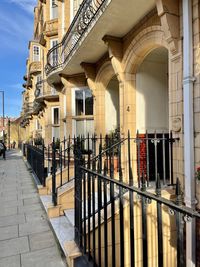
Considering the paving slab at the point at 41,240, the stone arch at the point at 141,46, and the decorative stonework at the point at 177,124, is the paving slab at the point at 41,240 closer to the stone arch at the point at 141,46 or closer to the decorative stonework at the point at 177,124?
the decorative stonework at the point at 177,124

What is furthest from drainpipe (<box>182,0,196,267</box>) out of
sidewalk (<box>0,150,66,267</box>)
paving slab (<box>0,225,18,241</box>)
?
paving slab (<box>0,225,18,241</box>)

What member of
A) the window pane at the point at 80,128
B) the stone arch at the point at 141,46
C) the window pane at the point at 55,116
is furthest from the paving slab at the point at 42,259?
the window pane at the point at 55,116

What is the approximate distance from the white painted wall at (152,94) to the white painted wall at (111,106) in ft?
6.85

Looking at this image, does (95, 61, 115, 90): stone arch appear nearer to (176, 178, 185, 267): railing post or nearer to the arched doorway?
the arched doorway

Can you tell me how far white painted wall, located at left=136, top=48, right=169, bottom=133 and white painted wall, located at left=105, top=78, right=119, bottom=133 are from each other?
6.85 ft

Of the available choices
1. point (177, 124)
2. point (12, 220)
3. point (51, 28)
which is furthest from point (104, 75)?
point (51, 28)

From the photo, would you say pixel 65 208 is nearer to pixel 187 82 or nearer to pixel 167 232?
pixel 167 232

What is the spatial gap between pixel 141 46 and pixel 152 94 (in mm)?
1369

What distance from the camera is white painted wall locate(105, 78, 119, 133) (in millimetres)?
8383

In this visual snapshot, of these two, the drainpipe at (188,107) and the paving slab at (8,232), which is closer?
the drainpipe at (188,107)

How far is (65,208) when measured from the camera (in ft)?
16.8

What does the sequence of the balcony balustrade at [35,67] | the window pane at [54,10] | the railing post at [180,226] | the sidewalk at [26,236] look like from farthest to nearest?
the balcony balustrade at [35,67]
the window pane at [54,10]
the sidewalk at [26,236]
the railing post at [180,226]

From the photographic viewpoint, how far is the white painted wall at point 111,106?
838 cm

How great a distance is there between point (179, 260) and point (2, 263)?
267 cm
